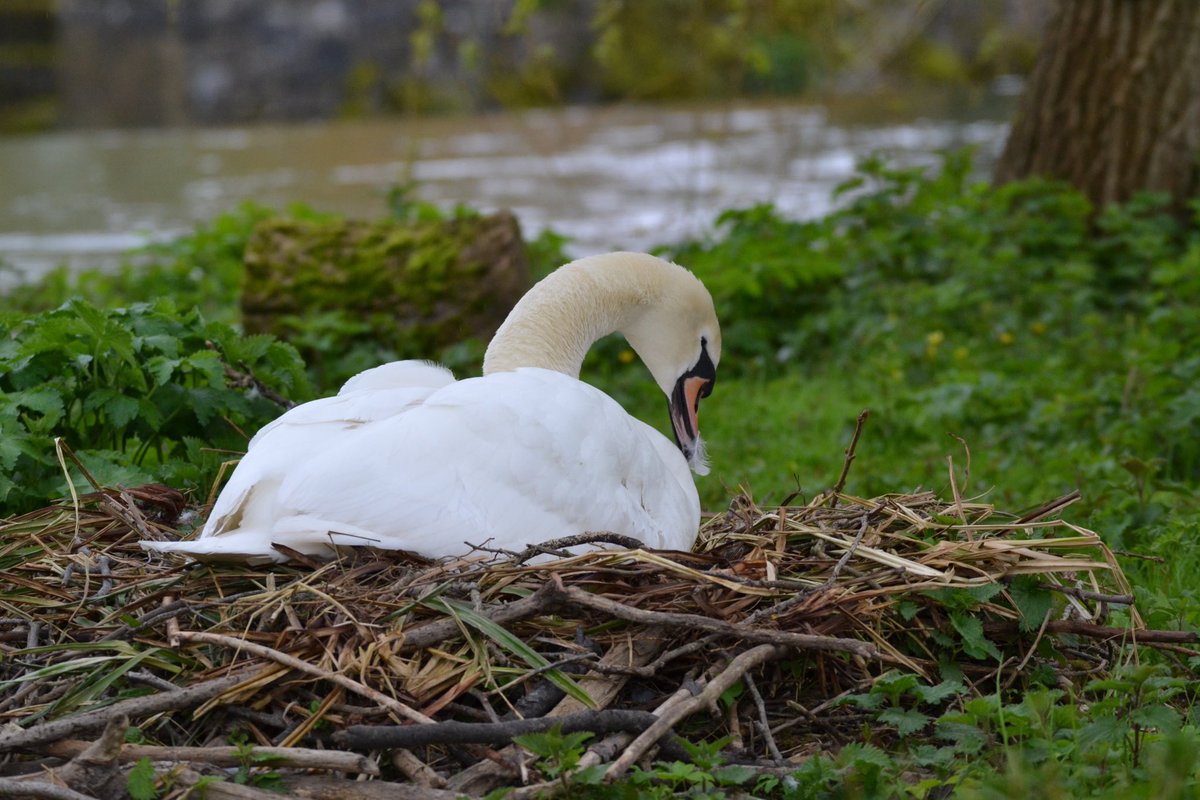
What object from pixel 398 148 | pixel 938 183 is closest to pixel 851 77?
→ pixel 398 148

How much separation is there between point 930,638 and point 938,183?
5.60 m

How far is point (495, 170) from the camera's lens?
53.5ft

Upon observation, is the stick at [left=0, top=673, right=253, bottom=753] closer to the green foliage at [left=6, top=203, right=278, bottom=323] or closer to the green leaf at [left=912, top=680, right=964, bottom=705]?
the green leaf at [left=912, top=680, right=964, bottom=705]

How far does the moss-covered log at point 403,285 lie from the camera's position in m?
6.77

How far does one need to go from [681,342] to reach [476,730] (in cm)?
196

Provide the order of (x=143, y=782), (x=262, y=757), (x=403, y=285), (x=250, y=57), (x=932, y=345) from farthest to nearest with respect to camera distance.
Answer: (x=250, y=57) < (x=403, y=285) < (x=932, y=345) < (x=262, y=757) < (x=143, y=782)

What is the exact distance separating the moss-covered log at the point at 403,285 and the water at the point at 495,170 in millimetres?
2157

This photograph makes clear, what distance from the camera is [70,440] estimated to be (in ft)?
13.8

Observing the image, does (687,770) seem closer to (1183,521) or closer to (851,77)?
(1183,521)

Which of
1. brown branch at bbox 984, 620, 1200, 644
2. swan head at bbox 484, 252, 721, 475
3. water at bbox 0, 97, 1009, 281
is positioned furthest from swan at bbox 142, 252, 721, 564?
water at bbox 0, 97, 1009, 281

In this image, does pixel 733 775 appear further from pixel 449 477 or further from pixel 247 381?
pixel 247 381

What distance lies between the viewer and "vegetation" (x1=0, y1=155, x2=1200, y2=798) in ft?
9.08

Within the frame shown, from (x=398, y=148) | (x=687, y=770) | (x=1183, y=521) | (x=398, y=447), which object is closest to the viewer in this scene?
(x=687, y=770)

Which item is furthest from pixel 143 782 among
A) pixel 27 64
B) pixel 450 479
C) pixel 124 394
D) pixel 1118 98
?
pixel 27 64
